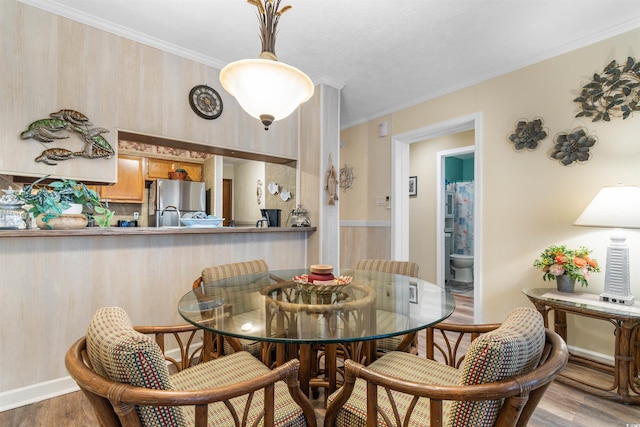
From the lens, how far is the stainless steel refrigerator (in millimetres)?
4926

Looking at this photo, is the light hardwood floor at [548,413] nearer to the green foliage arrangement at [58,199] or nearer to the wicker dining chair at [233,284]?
the wicker dining chair at [233,284]

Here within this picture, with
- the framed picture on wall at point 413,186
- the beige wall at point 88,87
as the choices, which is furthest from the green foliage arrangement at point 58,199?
the framed picture on wall at point 413,186

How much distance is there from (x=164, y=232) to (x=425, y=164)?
3.89m

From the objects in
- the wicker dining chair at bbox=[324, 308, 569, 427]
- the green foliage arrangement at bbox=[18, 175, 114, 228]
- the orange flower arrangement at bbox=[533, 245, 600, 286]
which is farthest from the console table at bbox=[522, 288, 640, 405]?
the green foliage arrangement at bbox=[18, 175, 114, 228]

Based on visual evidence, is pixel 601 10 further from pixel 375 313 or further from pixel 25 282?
pixel 25 282

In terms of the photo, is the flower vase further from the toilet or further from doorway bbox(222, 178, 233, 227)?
doorway bbox(222, 178, 233, 227)

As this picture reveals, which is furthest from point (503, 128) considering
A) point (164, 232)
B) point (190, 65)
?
point (164, 232)

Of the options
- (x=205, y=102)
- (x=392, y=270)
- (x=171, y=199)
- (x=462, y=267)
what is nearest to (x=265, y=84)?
(x=205, y=102)

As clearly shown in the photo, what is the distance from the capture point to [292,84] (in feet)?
5.38

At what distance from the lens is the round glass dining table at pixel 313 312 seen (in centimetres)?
118

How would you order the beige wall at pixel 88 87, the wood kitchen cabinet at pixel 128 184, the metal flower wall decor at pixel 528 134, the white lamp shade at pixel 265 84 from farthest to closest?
the wood kitchen cabinet at pixel 128 184 → the metal flower wall decor at pixel 528 134 → the beige wall at pixel 88 87 → the white lamp shade at pixel 265 84

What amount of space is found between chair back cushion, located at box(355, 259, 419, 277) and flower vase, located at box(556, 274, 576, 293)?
110 centimetres

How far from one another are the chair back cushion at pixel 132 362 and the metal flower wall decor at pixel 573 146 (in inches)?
122

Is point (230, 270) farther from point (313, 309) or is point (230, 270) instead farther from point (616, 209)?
point (616, 209)
